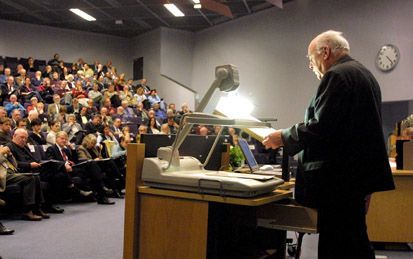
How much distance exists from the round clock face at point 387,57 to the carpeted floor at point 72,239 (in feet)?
15.8

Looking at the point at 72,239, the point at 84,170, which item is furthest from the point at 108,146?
the point at 72,239

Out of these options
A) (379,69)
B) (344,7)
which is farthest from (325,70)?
(344,7)

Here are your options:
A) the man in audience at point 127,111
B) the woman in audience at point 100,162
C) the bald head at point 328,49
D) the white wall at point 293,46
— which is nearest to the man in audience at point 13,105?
the man in audience at point 127,111

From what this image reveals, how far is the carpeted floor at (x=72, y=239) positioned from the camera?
313 centimetres

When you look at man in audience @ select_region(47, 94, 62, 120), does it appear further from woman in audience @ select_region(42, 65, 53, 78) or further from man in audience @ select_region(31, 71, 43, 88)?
woman in audience @ select_region(42, 65, 53, 78)

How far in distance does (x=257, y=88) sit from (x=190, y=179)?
8782mm

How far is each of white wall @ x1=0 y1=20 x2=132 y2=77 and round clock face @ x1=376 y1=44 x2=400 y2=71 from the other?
8.28 metres

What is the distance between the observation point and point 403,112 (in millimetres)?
7996

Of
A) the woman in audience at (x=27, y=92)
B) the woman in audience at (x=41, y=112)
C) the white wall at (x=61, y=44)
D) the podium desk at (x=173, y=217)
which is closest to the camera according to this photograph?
the podium desk at (x=173, y=217)

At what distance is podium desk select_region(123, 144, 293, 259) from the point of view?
1.81m

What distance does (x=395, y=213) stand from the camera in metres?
3.56

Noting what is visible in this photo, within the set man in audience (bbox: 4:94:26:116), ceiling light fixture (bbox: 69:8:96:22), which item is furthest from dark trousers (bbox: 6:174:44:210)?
ceiling light fixture (bbox: 69:8:96:22)

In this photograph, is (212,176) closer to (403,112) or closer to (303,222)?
(303,222)

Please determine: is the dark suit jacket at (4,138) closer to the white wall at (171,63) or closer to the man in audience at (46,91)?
the man in audience at (46,91)
